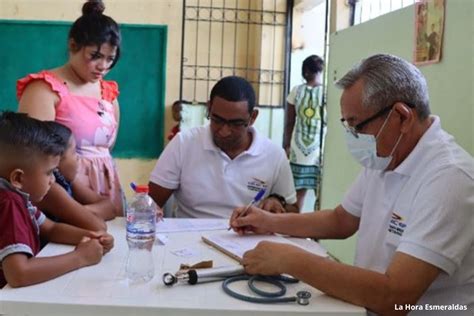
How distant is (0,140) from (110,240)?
372 mm

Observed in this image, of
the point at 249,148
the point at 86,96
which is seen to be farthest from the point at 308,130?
the point at 86,96

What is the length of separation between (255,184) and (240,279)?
0.82m

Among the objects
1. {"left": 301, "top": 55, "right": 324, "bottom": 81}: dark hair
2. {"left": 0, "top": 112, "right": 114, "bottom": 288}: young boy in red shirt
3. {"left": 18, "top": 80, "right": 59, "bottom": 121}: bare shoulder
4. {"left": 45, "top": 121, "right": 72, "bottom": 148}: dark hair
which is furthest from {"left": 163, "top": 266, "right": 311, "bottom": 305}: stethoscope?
{"left": 301, "top": 55, "right": 324, "bottom": 81}: dark hair

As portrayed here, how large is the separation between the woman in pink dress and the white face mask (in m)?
0.89

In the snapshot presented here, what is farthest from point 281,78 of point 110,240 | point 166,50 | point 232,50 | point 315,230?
point 110,240

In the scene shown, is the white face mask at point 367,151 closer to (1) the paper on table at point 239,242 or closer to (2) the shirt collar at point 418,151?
(2) the shirt collar at point 418,151

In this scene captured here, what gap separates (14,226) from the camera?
1.08m

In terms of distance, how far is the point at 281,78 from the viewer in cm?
441

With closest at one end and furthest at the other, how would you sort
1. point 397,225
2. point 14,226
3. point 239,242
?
point 14,226 → point 397,225 → point 239,242

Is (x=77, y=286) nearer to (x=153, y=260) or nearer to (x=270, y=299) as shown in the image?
(x=153, y=260)

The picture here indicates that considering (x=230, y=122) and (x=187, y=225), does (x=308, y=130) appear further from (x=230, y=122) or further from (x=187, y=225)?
(x=187, y=225)

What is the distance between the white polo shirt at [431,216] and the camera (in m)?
1.02

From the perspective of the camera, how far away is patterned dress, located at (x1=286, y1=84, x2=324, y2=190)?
3.59 m

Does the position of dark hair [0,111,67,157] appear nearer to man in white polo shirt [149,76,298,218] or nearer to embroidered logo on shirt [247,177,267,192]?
man in white polo shirt [149,76,298,218]
